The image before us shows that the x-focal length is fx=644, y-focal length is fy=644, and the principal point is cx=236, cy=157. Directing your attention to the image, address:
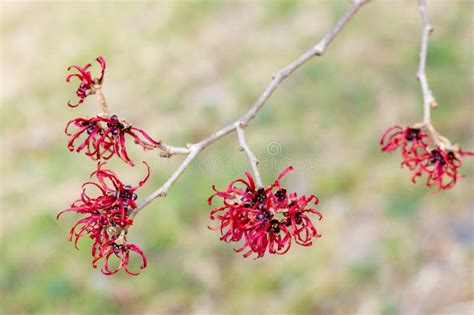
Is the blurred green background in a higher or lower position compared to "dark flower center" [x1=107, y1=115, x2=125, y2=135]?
higher

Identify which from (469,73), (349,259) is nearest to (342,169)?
(349,259)

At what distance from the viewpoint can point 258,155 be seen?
24.9 feet

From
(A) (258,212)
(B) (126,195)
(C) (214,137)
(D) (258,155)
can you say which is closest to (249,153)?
(C) (214,137)

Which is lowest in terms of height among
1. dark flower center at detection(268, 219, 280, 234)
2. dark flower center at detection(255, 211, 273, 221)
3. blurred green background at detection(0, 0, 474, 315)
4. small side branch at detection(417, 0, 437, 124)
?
dark flower center at detection(268, 219, 280, 234)

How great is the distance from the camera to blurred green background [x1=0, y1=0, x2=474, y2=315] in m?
6.00

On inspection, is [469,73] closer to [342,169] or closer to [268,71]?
[342,169]

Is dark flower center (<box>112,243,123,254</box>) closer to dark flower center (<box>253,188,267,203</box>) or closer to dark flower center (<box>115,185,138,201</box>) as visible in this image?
dark flower center (<box>115,185,138,201</box>)

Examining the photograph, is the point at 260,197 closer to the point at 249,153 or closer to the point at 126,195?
the point at 249,153

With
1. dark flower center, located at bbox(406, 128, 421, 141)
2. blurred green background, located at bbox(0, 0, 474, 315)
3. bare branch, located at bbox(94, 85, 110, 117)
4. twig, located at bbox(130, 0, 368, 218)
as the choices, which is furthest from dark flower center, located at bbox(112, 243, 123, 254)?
blurred green background, located at bbox(0, 0, 474, 315)

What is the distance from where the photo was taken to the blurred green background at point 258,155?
19.7 ft

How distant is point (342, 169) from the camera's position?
23.5 ft

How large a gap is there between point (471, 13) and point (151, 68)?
194 inches

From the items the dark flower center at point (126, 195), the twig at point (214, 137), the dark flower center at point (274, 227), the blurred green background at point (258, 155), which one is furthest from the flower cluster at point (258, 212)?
the blurred green background at point (258, 155)

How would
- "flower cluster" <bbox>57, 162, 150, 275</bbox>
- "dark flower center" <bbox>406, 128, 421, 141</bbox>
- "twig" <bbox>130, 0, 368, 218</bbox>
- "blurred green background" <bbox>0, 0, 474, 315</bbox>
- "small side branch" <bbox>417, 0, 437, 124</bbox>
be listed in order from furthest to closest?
"blurred green background" <bbox>0, 0, 474, 315</bbox>, "dark flower center" <bbox>406, 128, 421, 141</bbox>, "small side branch" <bbox>417, 0, 437, 124</bbox>, "flower cluster" <bbox>57, 162, 150, 275</bbox>, "twig" <bbox>130, 0, 368, 218</bbox>
